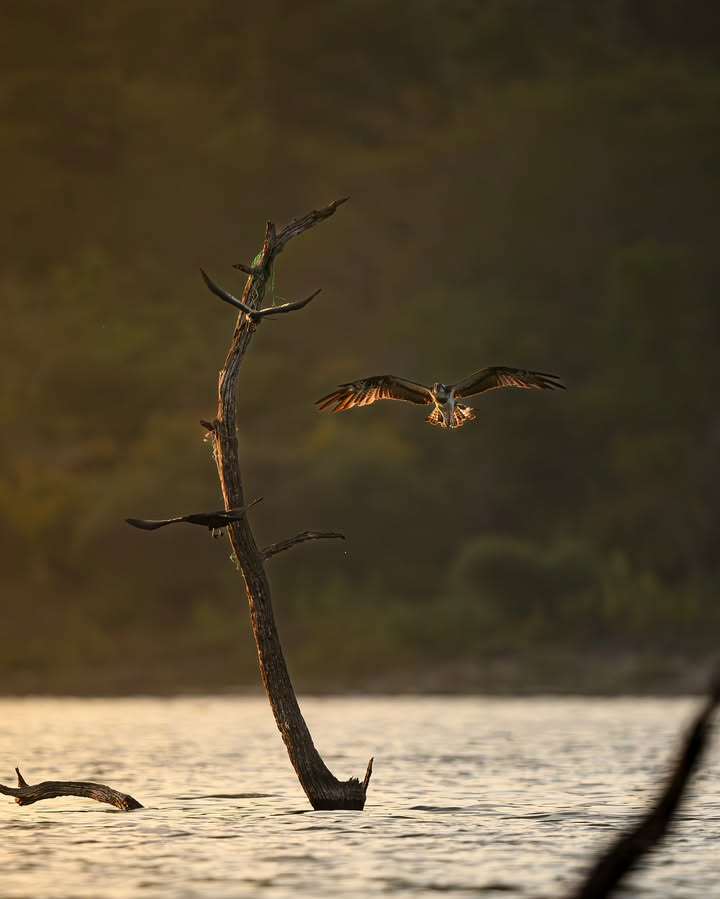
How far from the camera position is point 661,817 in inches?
467

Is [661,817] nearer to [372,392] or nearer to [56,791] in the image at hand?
[372,392]

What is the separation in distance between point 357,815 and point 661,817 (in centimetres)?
2079

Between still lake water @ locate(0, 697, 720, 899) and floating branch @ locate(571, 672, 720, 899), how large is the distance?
10.4 meters

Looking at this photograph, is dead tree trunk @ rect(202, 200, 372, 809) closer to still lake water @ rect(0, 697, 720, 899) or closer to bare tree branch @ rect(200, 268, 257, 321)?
bare tree branch @ rect(200, 268, 257, 321)

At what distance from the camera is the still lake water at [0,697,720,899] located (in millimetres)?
24406

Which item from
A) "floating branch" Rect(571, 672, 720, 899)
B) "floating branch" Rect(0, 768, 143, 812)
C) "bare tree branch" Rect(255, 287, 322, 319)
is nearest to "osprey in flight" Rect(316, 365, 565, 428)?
"bare tree branch" Rect(255, 287, 322, 319)

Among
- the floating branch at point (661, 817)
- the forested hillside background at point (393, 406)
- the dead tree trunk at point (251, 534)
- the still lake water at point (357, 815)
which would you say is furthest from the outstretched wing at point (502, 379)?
the forested hillside background at point (393, 406)

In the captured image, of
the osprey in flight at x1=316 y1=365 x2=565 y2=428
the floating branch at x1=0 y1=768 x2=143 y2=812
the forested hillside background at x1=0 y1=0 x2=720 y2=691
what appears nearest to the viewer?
the osprey in flight at x1=316 y1=365 x2=565 y2=428

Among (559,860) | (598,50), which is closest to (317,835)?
(559,860)

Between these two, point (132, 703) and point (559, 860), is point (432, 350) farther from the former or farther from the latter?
point (559, 860)

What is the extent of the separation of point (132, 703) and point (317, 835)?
5995 centimetres

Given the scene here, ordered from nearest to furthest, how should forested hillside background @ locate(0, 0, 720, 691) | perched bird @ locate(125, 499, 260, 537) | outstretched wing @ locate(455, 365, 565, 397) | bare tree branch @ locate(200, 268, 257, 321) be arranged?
bare tree branch @ locate(200, 268, 257, 321)
outstretched wing @ locate(455, 365, 565, 397)
perched bird @ locate(125, 499, 260, 537)
forested hillside background @ locate(0, 0, 720, 691)

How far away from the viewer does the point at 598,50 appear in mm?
A: 157250

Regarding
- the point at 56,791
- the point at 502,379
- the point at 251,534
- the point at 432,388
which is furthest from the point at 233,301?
the point at 56,791
